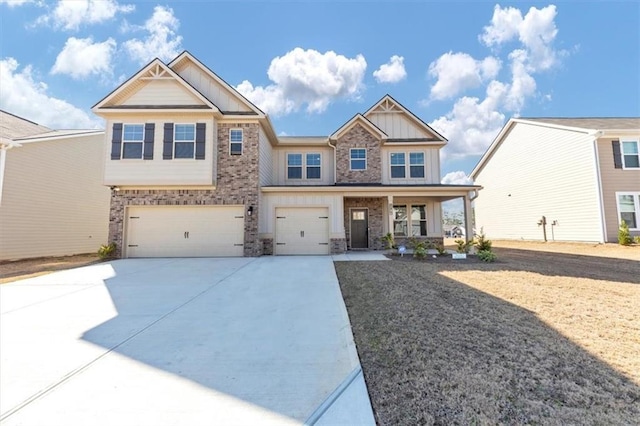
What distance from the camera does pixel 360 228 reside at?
1398 cm

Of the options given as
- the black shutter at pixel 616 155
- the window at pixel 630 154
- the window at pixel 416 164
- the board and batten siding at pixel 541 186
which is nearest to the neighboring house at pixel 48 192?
the window at pixel 416 164

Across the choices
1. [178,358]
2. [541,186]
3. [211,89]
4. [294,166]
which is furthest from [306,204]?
A: [541,186]

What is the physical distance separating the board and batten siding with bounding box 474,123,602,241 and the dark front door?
1177 centimetres

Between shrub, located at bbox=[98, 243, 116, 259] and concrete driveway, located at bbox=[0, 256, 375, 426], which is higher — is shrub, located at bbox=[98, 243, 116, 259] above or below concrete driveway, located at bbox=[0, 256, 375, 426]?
above

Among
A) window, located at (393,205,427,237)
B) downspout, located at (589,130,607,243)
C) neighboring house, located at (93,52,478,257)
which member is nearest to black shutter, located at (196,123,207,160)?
neighboring house, located at (93,52,478,257)

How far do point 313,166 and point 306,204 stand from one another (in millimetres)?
3161

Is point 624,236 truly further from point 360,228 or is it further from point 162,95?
point 162,95

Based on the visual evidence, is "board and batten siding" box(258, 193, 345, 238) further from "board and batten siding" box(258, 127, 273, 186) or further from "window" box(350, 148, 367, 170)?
"window" box(350, 148, 367, 170)

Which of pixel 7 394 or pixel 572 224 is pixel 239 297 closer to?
pixel 7 394

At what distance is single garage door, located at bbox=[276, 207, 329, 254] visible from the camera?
12367 millimetres

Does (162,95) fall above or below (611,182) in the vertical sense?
above

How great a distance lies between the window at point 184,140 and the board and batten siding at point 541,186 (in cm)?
1971

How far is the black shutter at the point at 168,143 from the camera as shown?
11.3m

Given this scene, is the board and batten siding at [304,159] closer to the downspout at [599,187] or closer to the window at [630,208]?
the downspout at [599,187]
